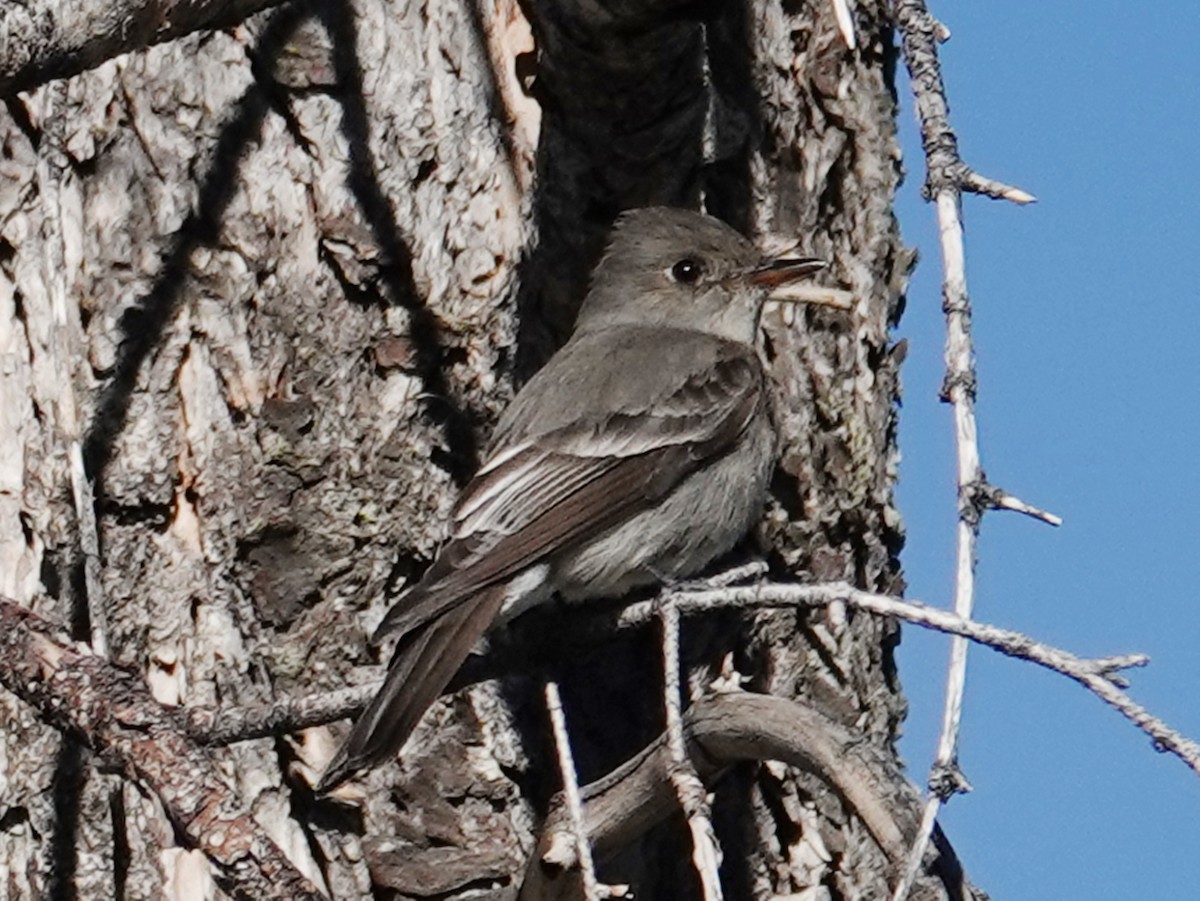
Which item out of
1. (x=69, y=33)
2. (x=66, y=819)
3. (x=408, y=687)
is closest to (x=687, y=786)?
(x=408, y=687)

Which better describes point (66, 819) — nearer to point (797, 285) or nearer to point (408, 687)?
point (408, 687)

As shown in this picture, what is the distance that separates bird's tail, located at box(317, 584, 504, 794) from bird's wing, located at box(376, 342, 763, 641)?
59 millimetres

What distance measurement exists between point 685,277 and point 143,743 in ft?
10.4

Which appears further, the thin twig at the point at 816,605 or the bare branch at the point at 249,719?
the bare branch at the point at 249,719

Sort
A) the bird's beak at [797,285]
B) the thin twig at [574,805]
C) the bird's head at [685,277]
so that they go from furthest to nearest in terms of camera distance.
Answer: the bird's head at [685,277] → the bird's beak at [797,285] → the thin twig at [574,805]

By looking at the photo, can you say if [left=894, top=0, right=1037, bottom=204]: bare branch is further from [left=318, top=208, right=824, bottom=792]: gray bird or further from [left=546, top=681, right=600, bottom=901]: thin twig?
[left=318, top=208, right=824, bottom=792]: gray bird

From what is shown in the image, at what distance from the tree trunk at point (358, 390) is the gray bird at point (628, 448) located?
0.15 meters

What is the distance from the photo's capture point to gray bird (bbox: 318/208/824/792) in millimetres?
4871

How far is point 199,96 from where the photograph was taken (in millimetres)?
4906

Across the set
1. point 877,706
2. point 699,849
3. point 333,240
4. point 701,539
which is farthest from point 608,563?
point 699,849

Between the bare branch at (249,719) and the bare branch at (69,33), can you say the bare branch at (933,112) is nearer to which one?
the bare branch at (69,33)

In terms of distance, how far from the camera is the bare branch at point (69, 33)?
3.45 metres

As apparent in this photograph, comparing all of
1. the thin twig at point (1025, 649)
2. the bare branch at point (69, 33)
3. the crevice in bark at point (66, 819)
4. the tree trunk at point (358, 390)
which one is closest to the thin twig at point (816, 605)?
the thin twig at point (1025, 649)

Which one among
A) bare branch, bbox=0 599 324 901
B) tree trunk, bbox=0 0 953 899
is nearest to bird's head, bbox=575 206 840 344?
tree trunk, bbox=0 0 953 899
